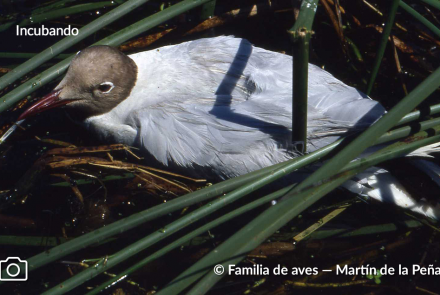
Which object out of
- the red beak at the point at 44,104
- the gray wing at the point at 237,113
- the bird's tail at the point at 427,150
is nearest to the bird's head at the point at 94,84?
the red beak at the point at 44,104

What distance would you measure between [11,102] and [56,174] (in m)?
0.36

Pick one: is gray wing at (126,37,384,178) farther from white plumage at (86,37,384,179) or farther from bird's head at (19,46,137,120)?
bird's head at (19,46,137,120)

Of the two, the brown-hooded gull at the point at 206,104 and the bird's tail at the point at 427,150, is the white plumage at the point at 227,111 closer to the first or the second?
the brown-hooded gull at the point at 206,104

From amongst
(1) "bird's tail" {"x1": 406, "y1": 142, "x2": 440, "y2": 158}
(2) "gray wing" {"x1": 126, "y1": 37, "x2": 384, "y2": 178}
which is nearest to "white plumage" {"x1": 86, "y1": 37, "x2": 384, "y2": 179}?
(2) "gray wing" {"x1": 126, "y1": 37, "x2": 384, "y2": 178}

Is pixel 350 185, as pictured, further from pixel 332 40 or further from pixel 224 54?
pixel 332 40

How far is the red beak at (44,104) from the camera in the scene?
6.34 feet

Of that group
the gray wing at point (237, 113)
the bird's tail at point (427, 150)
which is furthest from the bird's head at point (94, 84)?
the bird's tail at point (427, 150)

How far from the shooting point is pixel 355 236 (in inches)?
73.3

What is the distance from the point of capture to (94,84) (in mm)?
1974

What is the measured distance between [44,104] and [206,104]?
0.74 meters

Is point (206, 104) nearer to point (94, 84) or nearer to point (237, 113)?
point (237, 113)

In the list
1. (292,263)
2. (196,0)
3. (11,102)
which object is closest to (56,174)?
(11,102)

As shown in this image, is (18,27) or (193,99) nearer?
(193,99)

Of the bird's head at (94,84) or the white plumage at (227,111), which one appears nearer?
the white plumage at (227,111)
